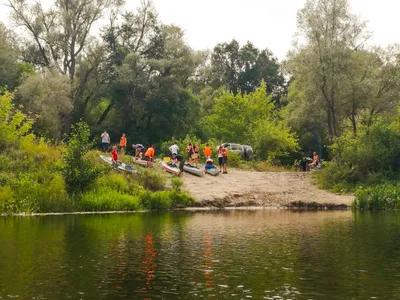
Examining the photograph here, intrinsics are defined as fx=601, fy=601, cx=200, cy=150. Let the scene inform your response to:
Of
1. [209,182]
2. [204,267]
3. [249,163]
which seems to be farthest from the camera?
[249,163]

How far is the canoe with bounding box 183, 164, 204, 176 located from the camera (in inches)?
1578

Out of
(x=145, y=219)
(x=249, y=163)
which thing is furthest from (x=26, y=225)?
(x=249, y=163)

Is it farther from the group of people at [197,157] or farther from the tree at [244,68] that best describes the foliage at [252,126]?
the tree at [244,68]

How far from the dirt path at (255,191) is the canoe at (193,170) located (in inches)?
15.5

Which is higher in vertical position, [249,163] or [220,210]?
[249,163]

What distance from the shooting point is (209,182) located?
38719mm

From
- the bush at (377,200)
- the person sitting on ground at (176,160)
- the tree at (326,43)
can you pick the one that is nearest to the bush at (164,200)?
the person sitting on ground at (176,160)

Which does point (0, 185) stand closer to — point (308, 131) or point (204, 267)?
point (204, 267)

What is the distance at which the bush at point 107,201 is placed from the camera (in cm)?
3172

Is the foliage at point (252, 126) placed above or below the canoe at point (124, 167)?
above

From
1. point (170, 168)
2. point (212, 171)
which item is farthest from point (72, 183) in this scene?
point (212, 171)

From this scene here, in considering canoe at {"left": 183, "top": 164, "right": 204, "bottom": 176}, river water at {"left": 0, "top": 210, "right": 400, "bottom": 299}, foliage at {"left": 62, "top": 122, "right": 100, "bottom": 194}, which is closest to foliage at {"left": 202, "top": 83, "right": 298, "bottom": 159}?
canoe at {"left": 183, "top": 164, "right": 204, "bottom": 176}

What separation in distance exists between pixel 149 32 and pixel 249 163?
20.0 meters

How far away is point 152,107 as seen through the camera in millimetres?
57812
